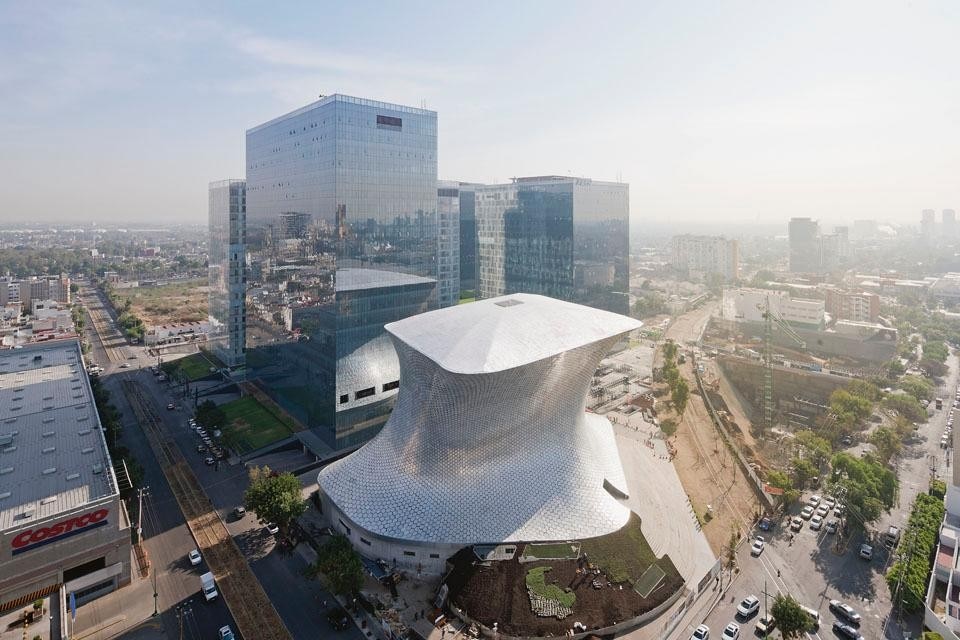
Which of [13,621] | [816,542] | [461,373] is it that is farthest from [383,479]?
[816,542]

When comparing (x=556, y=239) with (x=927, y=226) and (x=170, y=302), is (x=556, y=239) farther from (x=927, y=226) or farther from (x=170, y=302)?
(x=927, y=226)

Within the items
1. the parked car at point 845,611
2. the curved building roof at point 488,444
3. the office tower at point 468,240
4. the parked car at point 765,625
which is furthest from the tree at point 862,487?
the office tower at point 468,240

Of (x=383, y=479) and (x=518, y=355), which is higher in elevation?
(x=518, y=355)

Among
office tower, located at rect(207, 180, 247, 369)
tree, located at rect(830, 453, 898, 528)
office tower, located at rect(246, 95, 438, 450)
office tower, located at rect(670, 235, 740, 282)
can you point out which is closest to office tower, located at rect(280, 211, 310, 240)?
office tower, located at rect(246, 95, 438, 450)

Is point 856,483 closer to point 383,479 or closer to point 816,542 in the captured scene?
point 816,542

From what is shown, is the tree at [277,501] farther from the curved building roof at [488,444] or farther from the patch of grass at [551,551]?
the patch of grass at [551,551]

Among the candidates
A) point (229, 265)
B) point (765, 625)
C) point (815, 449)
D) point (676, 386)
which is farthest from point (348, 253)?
point (815, 449)

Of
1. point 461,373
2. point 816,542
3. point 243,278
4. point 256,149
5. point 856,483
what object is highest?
point 256,149
